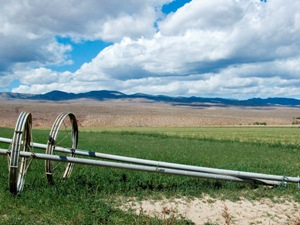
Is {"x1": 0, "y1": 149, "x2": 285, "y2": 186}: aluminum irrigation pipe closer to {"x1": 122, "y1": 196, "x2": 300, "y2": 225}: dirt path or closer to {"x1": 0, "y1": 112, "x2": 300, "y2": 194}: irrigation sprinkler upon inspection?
{"x1": 0, "y1": 112, "x2": 300, "y2": 194}: irrigation sprinkler

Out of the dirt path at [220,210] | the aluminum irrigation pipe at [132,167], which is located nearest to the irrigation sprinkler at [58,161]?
the aluminum irrigation pipe at [132,167]

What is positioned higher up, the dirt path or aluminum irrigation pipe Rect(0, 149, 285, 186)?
aluminum irrigation pipe Rect(0, 149, 285, 186)

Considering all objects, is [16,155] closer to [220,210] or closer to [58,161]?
[58,161]

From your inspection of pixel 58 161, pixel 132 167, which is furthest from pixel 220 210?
pixel 58 161

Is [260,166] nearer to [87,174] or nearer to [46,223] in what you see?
[87,174]

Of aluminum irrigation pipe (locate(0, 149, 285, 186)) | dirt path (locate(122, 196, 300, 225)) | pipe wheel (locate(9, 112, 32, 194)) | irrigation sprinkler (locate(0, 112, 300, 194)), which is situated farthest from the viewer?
aluminum irrigation pipe (locate(0, 149, 285, 186))

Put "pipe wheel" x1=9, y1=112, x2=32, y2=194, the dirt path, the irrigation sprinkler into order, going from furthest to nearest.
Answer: the irrigation sprinkler → "pipe wheel" x1=9, y1=112, x2=32, y2=194 → the dirt path

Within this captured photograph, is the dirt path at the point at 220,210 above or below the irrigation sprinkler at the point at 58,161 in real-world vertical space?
below

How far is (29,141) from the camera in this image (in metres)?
9.91

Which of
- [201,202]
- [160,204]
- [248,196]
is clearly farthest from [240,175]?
[160,204]

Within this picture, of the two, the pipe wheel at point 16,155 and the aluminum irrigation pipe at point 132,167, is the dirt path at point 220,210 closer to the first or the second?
the aluminum irrigation pipe at point 132,167

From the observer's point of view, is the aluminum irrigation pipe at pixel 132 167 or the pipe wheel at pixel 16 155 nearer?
the pipe wheel at pixel 16 155

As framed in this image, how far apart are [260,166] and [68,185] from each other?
26.8ft

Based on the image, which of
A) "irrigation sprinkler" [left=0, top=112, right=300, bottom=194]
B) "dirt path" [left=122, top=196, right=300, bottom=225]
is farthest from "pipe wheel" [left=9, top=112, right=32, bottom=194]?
"dirt path" [left=122, top=196, right=300, bottom=225]
